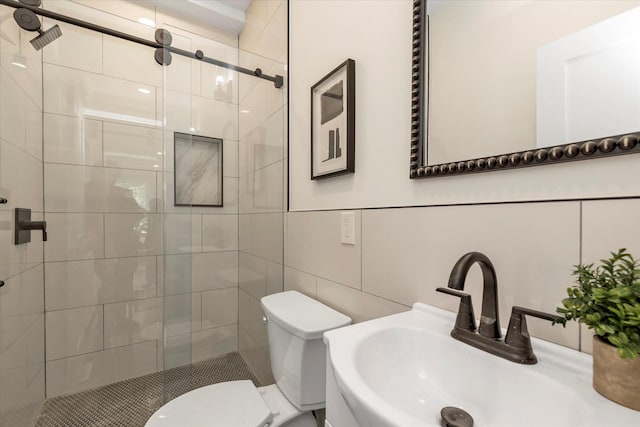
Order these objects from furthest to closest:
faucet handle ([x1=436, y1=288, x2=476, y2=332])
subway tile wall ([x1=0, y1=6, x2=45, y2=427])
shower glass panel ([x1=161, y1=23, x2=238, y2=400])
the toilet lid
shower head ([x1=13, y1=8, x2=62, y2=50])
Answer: shower glass panel ([x1=161, y1=23, x2=238, y2=400]) < shower head ([x1=13, y1=8, x2=62, y2=50]) < subway tile wall ([x1=0, y1=6, x2=45, y2=427]) < the toilet lid < faucet handle ([x1=436, y1=288, x2=476, y2=332])

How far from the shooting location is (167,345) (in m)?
1.54

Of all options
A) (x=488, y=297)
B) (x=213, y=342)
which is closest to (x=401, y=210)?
(x=488, y=297)

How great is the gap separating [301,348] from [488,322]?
24.3 inches

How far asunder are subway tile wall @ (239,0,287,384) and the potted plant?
133 cm

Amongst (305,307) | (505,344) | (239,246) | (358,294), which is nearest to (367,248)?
(358,294)

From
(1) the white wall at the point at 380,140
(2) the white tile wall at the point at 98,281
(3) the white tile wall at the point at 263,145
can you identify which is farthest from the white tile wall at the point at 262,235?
(2) the white tile wall at the point at 98,281

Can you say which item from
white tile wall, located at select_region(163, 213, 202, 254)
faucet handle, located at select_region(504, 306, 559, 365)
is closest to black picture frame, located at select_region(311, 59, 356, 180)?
faucet handle, located at select_region(504, 306, 559, 365)

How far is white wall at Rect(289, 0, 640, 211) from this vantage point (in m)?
0.54

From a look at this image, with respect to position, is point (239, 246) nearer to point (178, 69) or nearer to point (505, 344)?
point (178, 69)

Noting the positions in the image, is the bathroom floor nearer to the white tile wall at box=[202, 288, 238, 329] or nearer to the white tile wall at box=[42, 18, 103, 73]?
the white tile wall at box=[202, 288, 238, 329]

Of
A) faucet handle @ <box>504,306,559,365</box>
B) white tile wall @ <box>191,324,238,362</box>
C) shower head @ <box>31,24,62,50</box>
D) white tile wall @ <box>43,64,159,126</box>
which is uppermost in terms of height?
shower head @ <box>31,24,62,50</box>

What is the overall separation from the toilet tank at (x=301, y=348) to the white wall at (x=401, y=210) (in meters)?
0.12

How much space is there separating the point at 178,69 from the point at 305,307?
1.47 meters

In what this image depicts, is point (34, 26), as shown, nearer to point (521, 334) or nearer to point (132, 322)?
point (132, 322)
